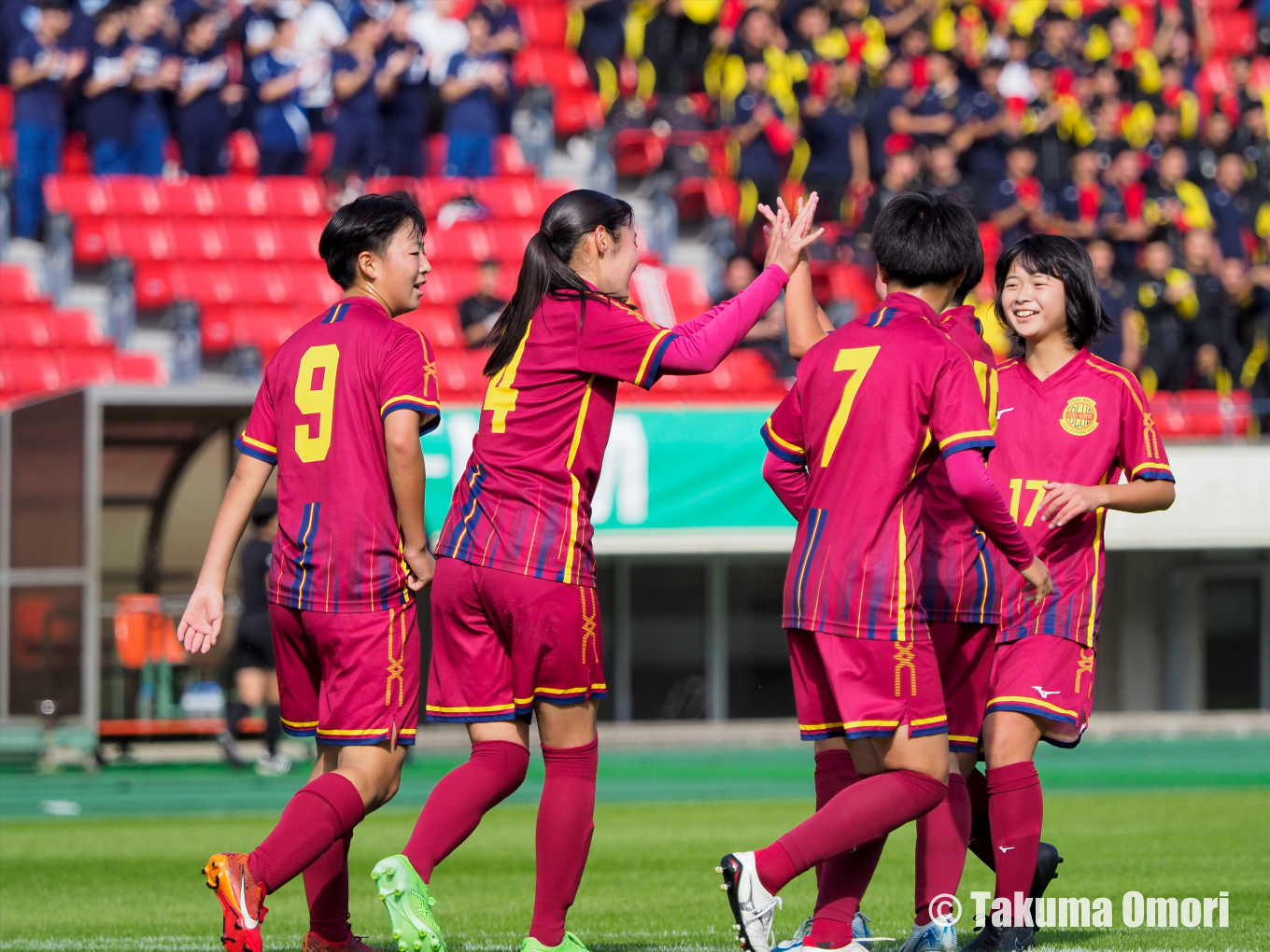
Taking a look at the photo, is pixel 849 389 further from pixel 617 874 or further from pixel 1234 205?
pixel 1234 205

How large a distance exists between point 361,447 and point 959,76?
16258 millimetres

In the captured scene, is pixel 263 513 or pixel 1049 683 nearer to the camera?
pixel 1049 683

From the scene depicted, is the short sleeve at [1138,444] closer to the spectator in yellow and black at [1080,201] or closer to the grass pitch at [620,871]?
the grass pitch at [620,871]

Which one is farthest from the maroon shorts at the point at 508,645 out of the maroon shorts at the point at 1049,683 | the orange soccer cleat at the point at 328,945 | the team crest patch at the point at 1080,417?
the team crest patch at the point at 1080,417

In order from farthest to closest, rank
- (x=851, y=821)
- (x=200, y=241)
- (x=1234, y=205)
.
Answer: (x=1234, y=205) → (x=200, y=241) → (x=851, y=821)

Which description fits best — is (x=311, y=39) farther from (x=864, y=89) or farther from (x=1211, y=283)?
(x=1211, y=283)

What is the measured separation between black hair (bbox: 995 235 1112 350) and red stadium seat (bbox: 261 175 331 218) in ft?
42.5

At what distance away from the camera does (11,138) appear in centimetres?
1691

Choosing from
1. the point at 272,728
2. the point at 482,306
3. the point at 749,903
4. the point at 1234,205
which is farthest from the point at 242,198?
the point at 749,903

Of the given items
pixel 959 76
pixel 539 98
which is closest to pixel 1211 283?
pixel 959 76

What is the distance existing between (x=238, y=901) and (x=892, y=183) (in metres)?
14.1

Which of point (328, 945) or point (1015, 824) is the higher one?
point (1015, 824)

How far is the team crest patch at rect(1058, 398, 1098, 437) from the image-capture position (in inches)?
204

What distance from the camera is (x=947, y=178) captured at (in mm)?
17594
